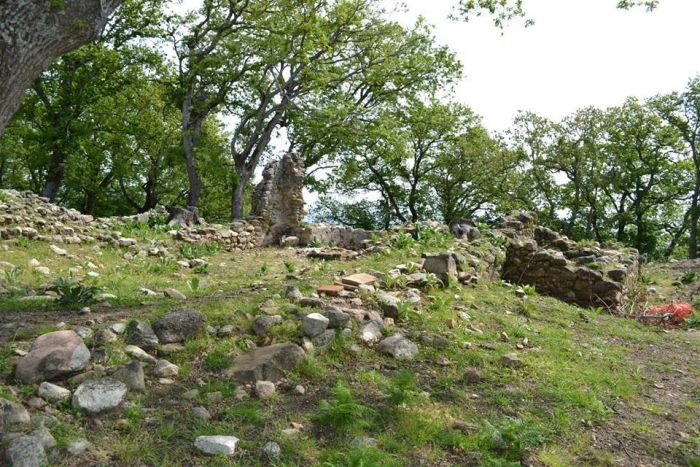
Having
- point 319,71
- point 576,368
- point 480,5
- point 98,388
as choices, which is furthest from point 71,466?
point 319,71

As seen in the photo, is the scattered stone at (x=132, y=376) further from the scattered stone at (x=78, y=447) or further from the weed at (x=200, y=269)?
the weed at (x=200, y=269)

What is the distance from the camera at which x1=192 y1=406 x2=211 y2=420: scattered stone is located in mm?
3402

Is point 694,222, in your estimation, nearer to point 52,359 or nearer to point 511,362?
point 511,362

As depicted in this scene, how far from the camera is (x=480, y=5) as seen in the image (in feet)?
26.5

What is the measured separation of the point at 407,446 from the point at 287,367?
1178 mm

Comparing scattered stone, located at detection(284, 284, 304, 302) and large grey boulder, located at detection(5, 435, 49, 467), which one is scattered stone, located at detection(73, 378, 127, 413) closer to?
large grey boulder, located at detection(5, 435, 49, 467)

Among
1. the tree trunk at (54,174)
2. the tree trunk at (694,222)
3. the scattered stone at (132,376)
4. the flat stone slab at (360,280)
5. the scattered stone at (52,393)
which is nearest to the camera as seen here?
the scattered stone at (52,393)

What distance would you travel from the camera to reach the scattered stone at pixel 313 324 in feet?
15.4

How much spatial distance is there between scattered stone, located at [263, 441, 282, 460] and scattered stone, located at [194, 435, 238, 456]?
0.18m

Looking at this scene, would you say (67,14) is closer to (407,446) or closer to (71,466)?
(71,466)

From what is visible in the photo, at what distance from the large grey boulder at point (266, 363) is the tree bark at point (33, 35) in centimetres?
260

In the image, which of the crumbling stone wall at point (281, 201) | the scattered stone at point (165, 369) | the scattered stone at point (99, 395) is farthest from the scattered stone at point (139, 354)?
the crumbling stone wall at point (281, 201)

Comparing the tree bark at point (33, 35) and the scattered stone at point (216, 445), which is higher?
the tree bark at point (33, 35)

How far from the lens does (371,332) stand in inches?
199
